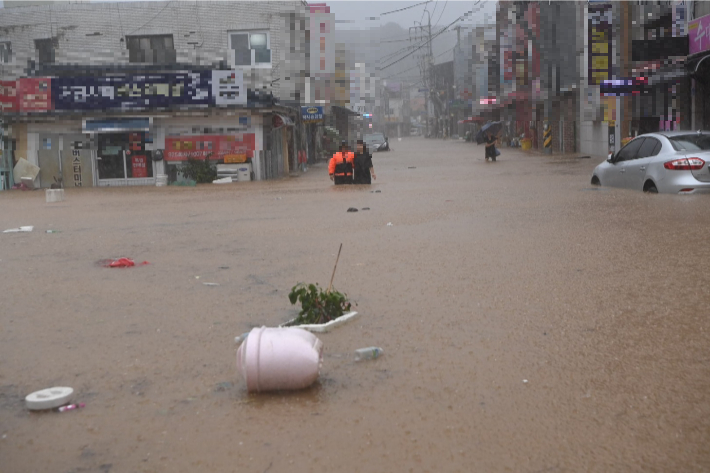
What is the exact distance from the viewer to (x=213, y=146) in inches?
1219

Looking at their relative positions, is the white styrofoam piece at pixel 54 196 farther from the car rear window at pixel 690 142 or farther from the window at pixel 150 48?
the window at pixel 150 48

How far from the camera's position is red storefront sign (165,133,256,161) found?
31.0 m

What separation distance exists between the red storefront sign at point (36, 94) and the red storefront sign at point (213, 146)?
15.2ft

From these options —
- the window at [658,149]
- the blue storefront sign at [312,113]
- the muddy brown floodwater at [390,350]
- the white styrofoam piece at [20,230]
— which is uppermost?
the blue storefront sign at [312,113]

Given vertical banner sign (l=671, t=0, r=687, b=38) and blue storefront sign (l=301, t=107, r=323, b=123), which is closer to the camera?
vertical banner sign (l=671, t=0, r=687, b=38)

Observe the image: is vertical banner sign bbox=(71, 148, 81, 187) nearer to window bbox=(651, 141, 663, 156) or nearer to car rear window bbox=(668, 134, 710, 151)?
window bbox=(651, 141, 663, 156)

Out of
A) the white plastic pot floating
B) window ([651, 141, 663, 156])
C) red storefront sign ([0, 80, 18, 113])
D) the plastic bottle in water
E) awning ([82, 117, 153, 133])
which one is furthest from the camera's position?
awning ([82, 117, 153, 133])

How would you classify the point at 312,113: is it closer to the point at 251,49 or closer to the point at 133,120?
the point at 251,49

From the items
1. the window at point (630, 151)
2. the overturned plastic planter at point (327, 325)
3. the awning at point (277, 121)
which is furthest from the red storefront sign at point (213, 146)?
the overturned plastic planter at point (327, 325)

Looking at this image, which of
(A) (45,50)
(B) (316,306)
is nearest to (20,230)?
(B) (316,306)

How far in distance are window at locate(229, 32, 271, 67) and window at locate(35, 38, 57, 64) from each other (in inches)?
364

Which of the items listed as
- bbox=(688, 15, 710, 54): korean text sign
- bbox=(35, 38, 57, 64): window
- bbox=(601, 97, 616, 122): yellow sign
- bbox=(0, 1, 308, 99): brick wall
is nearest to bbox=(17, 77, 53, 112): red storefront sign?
bbox=(0, 1, 308, 99): brick wall

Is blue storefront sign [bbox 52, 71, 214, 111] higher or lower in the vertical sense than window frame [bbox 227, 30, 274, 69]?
lower

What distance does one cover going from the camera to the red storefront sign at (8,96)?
30.4 metres
